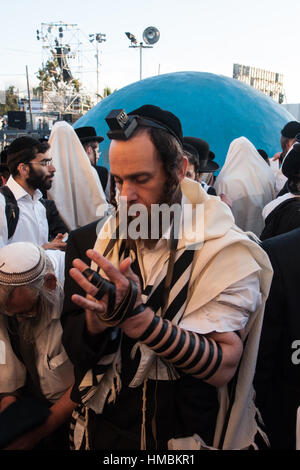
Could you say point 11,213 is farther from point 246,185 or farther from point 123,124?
point 246,185

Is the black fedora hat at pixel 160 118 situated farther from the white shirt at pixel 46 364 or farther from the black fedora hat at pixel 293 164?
the black fedora hat at pixel 293 164

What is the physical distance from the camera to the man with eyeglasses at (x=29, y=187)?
334 cm

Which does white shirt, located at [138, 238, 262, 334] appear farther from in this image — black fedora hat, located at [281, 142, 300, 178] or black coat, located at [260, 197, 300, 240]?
black fedora hat, located at [281, 142, 300, 178]

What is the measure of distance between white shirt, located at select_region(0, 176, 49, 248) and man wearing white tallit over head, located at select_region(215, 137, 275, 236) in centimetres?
217

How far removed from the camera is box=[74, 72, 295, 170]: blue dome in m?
8.42

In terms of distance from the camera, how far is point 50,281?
1966mm

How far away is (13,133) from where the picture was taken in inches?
722

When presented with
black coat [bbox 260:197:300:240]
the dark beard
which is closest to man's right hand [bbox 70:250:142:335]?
black coat [bbox 260:197:300:240]

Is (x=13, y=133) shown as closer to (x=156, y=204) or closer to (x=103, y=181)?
(x=103, y=181)

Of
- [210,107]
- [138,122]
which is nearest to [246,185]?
[138,122]

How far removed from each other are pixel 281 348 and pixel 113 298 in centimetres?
96

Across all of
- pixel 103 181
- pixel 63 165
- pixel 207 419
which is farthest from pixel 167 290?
pixel 103 181

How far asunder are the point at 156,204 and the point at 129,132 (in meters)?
0.26

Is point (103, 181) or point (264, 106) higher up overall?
point (264, 106)
